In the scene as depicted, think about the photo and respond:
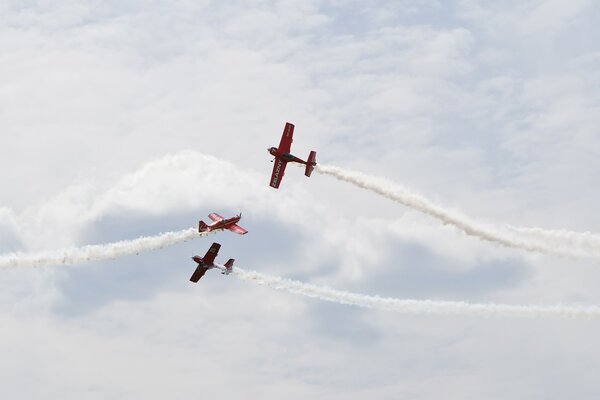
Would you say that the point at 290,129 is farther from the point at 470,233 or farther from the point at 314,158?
the point at 470,233

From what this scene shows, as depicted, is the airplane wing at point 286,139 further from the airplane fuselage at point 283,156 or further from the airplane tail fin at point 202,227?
the airplane tail fin at point 202,227

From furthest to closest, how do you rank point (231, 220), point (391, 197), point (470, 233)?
point (231, 220) < point (391, 197) < point (470, 233)

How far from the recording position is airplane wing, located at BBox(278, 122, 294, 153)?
334 ft

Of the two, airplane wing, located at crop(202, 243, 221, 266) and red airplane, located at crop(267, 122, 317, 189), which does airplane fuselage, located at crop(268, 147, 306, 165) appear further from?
airplane wing, located at crop(202, 243, 221, 266)

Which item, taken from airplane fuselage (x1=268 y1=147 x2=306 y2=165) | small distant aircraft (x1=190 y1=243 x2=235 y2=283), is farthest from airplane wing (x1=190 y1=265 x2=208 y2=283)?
airplane fuselage (x1=268 y1=147 x2=306 y2=165)

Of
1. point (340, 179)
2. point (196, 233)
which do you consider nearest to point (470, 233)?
point (340, 179)

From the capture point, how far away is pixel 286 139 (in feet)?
335

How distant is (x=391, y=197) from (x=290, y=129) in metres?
15.1

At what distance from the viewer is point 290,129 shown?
103 meters

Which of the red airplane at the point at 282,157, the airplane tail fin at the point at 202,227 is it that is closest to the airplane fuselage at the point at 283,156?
the red airplane at the point at 282,157

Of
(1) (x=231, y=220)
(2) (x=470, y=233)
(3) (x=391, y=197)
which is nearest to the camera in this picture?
(2) (x=470, y=233)

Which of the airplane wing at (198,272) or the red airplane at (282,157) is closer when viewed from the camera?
the red airplane at (282,157)

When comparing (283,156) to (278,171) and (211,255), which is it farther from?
(211,255)

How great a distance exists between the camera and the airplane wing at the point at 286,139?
4013 inches
